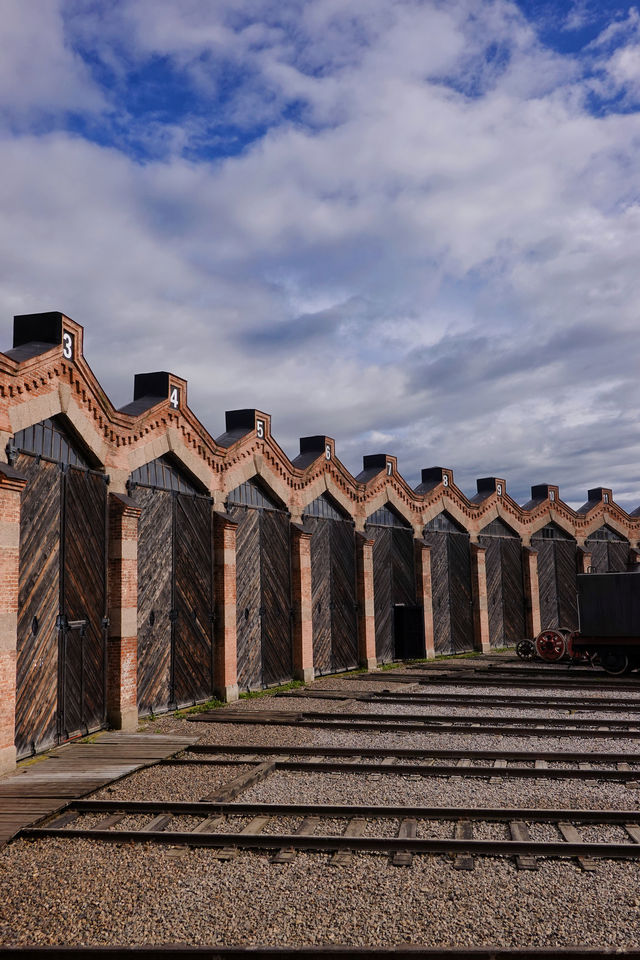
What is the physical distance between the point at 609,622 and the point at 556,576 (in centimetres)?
1474

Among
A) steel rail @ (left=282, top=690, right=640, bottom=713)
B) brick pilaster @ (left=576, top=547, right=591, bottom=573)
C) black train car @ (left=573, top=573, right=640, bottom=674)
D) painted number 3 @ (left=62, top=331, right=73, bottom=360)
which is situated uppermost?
painted number 3 @ (left=62, top=331, right=73, bottom=360)

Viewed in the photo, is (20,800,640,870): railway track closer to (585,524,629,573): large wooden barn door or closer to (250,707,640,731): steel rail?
(250,707,640,731): steel rail

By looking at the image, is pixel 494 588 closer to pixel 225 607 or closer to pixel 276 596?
pixel 276 596

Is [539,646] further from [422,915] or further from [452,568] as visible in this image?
[422,915]

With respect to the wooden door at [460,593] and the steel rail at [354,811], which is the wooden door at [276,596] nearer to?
the wooden door at [460,593]

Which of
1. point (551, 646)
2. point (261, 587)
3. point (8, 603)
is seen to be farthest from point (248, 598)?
point (551, 646)

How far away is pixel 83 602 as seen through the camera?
1375 cm

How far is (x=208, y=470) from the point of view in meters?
18.3

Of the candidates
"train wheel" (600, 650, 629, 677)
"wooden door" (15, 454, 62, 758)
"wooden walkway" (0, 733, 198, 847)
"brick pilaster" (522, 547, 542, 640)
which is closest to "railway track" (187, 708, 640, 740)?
"wooden walkway" (0, 733, 198, 847)

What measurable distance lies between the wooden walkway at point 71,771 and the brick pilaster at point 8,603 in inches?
23.2

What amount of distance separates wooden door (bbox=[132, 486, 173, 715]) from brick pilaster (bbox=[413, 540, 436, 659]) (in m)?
13.8

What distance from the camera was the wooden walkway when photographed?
28.9 ft

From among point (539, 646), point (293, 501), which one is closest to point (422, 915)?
point (293, 501)

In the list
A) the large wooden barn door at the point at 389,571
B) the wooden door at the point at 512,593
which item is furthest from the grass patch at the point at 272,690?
the wooden door at the point at 512,593
